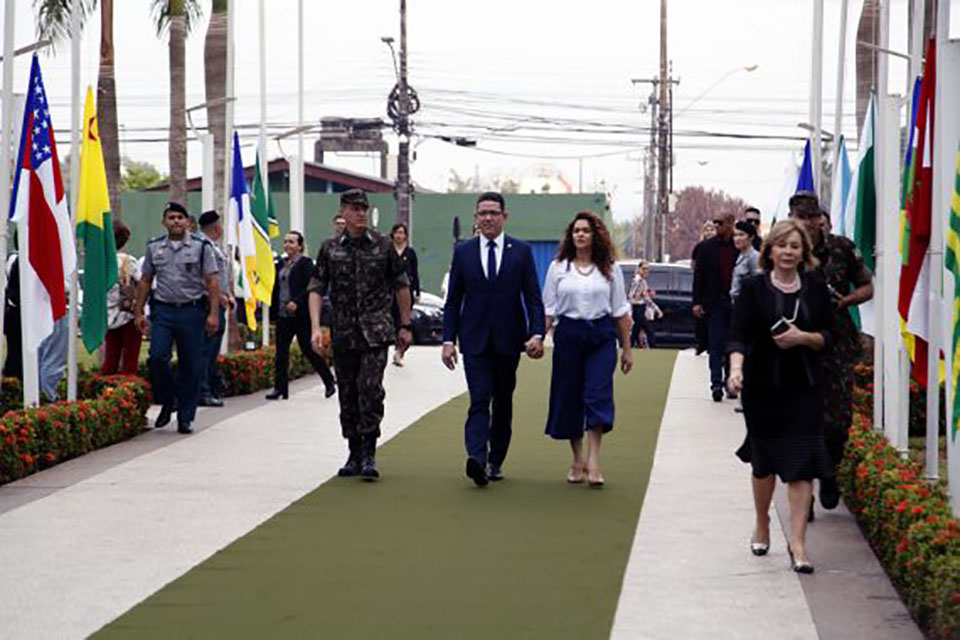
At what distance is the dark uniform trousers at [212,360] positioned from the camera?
53.1ft

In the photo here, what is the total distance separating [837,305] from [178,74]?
1924 centimetres

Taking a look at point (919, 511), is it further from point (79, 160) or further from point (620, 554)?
point (79, 160)

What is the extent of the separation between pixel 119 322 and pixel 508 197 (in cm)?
4762

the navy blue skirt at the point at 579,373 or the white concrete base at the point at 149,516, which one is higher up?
the navy blue skirt at the point at 579,373

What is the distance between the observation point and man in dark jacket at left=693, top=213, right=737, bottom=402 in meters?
17.2

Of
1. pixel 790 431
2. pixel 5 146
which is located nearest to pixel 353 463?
pixel 5 146

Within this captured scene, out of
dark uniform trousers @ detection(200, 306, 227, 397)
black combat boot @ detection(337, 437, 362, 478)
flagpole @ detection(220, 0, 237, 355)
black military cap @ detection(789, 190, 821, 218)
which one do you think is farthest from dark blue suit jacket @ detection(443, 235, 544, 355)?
flagpole @ detection(220, 0, 237, 355)

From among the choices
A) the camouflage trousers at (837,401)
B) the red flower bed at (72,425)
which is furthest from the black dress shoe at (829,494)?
the red flower bed at (72,425)

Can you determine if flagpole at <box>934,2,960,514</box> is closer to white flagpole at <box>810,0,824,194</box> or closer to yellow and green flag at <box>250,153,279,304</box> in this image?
white flagpole at <box>810,0,824,194</box>

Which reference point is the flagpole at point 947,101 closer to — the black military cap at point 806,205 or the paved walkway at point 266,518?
the black military cap at point 806,205

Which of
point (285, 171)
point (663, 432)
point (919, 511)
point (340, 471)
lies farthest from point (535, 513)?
point (285, 171)

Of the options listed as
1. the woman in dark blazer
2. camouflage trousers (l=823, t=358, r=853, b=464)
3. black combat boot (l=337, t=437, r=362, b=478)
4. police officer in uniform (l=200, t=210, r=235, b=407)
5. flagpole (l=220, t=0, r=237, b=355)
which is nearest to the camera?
camouflage trousers (l=823, t=358, r=853, b=464)

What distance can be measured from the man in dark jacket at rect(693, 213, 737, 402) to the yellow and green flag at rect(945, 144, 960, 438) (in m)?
8.47

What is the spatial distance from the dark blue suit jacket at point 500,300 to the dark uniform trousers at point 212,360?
459 cm
